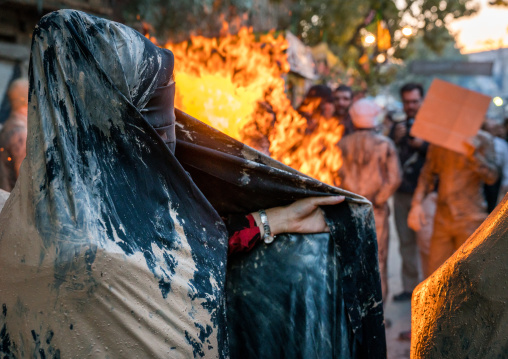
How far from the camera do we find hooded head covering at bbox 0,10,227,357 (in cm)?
153

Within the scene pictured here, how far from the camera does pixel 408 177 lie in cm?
610

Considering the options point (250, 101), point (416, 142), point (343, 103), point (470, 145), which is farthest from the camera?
point (343, 103)

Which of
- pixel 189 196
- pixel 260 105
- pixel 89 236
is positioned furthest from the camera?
pixel 260 105

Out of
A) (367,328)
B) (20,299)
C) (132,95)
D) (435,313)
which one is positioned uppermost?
(132,95)

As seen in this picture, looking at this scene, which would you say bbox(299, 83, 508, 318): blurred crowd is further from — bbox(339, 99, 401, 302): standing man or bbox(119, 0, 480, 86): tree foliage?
bbox(119, 0, 480, 86): tree foliage

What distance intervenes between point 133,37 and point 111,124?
1.11 feet

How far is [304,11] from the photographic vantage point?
1204 centimetres

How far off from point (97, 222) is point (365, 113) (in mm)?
4207

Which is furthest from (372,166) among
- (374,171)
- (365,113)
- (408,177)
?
(408,177)

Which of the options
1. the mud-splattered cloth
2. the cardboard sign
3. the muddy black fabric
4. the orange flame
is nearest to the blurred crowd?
the cardboard sign

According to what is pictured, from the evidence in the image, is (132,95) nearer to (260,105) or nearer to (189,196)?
(189,196)

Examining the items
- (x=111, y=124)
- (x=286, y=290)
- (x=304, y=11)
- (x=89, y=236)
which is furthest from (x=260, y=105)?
(x=304, y=11)

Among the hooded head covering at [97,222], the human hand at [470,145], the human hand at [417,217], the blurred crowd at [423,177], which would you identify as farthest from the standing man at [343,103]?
the hooded head covering at [97,222]

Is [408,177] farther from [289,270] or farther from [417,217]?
[289,270]
